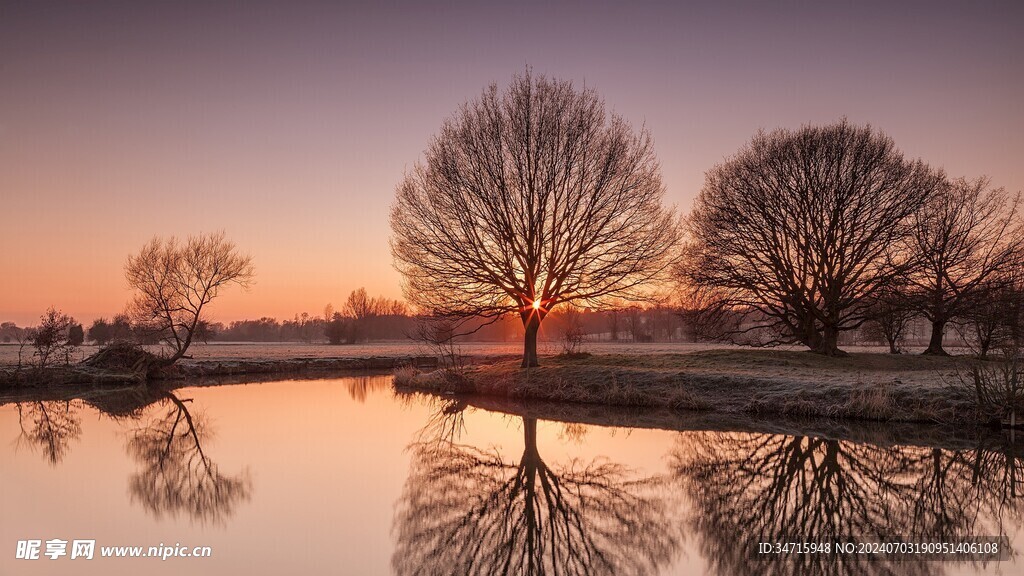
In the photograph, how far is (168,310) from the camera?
3638cm

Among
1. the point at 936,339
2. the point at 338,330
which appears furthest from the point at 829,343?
the point at 338,330

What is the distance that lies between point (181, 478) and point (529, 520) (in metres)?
6.72

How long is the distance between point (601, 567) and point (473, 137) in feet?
67.2

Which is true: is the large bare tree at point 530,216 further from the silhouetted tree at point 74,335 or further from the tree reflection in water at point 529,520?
the silhouetted tree at point 74,335

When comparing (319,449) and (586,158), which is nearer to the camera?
(319,449)

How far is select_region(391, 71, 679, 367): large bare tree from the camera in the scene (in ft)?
80.1

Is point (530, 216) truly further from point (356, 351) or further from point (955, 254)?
point (356, 351)

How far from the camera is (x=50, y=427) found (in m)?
16.6

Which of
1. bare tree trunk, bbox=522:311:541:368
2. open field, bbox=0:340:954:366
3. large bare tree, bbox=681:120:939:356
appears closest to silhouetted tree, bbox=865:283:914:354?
large bare tree, bbox=681:120:939:356

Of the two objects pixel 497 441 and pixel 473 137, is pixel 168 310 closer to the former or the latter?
pixel 473 137

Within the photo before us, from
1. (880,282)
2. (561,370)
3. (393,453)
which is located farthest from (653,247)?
(393,453)

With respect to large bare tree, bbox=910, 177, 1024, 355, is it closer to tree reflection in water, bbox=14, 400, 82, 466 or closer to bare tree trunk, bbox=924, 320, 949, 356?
bare tree trunk, bbox=924, 320, 949, 356

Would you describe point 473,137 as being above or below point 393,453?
above

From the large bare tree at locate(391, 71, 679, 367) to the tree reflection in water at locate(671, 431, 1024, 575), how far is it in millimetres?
12788
